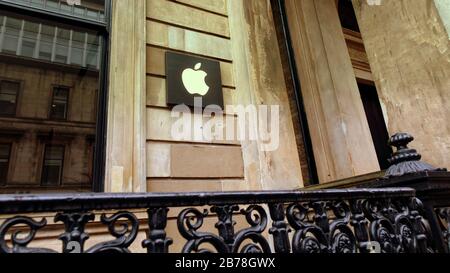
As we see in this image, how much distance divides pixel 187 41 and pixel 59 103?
5.03 feet

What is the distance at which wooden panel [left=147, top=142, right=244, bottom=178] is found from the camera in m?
2.04

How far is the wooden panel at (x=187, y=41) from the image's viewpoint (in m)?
2.34

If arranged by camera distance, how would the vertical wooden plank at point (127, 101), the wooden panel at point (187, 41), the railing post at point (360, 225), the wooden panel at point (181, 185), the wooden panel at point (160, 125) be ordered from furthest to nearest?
the wooden panel at point (187, 41), the wooden panel at point (160, 125), the wooden panel at point (181, 185), the vertical wooden plank at point (127, 101), the railing post at point (360, 225)

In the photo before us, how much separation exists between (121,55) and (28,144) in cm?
205

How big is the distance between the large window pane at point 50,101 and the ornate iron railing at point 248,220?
1.41m

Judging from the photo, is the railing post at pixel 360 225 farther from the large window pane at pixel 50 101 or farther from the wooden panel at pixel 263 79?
the large window pane at pixel 50 101

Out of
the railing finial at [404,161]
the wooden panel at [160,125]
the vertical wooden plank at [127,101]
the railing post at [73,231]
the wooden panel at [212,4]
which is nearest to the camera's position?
the railing post at [73,231]

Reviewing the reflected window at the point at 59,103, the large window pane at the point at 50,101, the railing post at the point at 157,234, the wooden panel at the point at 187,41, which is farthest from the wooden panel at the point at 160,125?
the railing post at the point at 157,234

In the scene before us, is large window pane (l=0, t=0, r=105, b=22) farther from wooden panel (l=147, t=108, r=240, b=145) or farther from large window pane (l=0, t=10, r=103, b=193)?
wooden panel (l=147, t=108, r=240, b=145)

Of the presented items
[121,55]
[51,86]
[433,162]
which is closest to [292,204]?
[433,162]

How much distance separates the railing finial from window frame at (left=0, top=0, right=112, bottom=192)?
177 centimetres

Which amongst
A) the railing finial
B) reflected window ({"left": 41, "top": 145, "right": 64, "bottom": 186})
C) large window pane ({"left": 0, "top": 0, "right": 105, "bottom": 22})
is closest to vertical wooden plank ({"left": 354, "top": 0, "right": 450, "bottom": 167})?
the railing finial

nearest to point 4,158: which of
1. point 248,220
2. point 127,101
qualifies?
point 127,101

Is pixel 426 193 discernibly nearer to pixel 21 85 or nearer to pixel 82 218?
pixel 82 218
